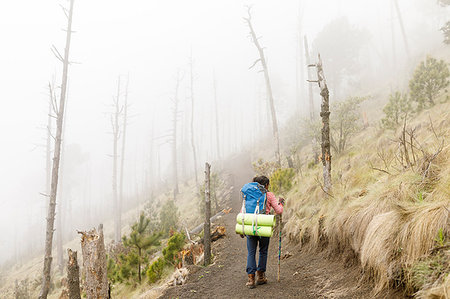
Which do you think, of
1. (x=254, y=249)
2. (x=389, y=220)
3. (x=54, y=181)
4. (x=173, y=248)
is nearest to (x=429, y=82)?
(x=389, y=220)

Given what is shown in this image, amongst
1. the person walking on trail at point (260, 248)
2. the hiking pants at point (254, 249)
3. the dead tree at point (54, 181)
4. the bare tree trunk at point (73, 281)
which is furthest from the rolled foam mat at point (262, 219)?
the dead tree at point (54, 181)

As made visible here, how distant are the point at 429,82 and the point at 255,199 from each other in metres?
Result: 8.61

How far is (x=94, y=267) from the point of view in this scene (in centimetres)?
452

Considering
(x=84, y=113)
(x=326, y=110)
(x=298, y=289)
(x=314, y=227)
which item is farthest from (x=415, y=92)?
(x=84, y=113)

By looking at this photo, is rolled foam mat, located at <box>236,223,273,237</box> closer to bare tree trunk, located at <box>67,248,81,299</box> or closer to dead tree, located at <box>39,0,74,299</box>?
bare tree trunk, located at <box>67,248,81,299</box>

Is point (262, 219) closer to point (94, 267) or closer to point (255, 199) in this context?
point (255, 199)

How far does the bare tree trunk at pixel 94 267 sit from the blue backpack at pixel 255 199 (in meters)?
2.55

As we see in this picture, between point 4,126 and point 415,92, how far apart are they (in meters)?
227

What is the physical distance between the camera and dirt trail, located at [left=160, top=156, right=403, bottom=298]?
143 inches

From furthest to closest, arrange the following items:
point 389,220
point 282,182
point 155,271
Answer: point 282,182, point 155,271, point 389,220

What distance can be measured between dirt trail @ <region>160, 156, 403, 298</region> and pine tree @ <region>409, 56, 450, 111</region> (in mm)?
7065

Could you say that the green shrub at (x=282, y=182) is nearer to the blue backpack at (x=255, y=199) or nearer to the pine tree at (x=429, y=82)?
the pine tree at (x=429, y=82)

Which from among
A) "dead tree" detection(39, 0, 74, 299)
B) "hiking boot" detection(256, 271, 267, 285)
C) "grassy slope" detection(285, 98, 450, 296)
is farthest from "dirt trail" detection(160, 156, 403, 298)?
"dead tree" detection(39, 0, 74, 299)

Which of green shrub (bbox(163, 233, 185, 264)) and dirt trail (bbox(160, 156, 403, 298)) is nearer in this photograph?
dirt trail (bbox(160, 156, 403, 298))
